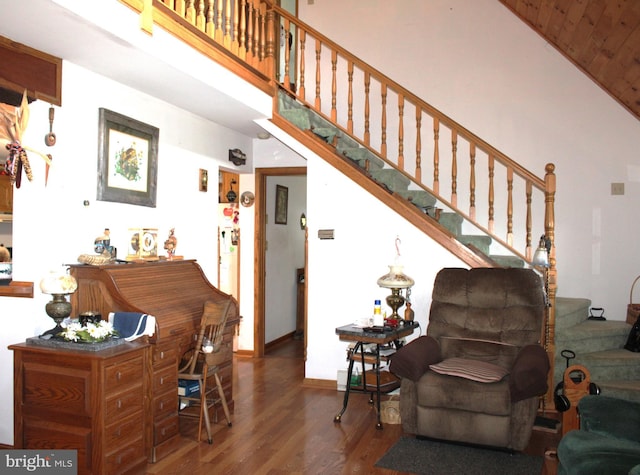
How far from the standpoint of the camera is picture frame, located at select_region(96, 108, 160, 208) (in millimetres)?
3918

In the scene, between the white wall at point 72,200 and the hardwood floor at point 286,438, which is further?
the white wall at point 72,200

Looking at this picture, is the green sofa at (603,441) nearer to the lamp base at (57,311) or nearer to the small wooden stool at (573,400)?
the small wooden stool at (573,400)

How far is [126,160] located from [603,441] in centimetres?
353

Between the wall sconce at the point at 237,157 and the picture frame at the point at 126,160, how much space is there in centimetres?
124

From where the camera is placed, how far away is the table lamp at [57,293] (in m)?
3.25

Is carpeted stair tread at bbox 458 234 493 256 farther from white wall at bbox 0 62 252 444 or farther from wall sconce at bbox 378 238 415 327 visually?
white wall at bbox 0 62 252 444

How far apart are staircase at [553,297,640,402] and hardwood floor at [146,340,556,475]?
1.08 m

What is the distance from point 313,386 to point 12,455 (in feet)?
8.56

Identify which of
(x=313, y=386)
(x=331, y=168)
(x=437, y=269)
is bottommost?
(x=313, y=386)

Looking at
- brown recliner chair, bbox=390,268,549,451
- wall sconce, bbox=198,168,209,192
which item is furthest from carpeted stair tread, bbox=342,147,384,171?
brown recliner chair, bbox=390,268,549,451

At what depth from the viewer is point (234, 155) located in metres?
5.70

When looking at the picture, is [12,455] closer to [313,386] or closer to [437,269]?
[313,386]

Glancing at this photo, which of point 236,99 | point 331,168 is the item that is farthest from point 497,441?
point 236,99

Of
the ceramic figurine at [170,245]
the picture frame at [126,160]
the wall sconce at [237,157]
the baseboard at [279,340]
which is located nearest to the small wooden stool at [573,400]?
the ceramic figurine at [170,245]
